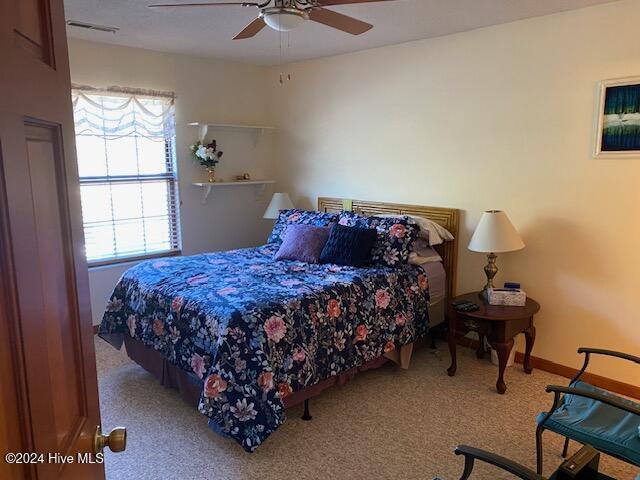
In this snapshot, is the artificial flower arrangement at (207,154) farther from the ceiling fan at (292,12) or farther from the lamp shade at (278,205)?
the ceiling fan at (292,12)

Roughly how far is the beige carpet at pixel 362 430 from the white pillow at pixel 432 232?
38.0 inches

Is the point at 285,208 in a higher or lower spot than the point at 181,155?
lower

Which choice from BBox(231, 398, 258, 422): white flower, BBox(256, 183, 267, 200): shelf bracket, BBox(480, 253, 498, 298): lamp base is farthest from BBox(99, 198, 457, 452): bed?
BBox(256, 183, 267, 200): shelf bracket

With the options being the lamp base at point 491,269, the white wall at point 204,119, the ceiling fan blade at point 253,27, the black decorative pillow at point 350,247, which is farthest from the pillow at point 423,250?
the white wall at point 204,119

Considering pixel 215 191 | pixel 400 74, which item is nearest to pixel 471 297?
pixel 400 74

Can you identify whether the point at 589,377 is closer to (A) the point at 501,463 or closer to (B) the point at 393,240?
(B) the point at 393,240

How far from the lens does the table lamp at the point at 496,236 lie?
125 inches

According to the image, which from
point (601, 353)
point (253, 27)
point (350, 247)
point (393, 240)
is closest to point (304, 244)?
point (350, 247)

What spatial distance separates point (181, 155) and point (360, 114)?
1.76m

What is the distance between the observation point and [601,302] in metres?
3.12

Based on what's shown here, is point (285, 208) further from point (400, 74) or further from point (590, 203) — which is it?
point (590, 203)

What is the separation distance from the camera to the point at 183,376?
2885 mm

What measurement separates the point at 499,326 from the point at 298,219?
1.91 m

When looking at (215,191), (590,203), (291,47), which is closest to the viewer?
(590,203)
